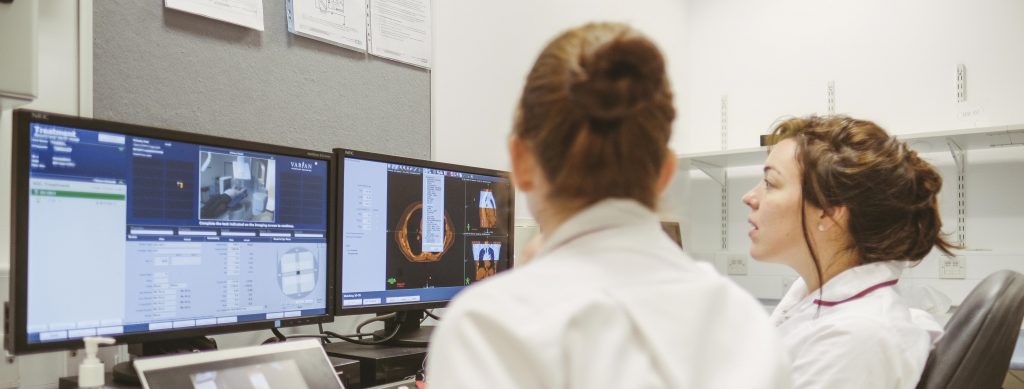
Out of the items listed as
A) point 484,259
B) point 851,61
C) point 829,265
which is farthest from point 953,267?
point 484,259

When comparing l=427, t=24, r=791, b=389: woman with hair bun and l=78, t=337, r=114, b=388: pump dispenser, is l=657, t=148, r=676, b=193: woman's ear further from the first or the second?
l=78, t=337, r=114, b=388: pump dispenser

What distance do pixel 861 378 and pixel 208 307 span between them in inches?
36.1

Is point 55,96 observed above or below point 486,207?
above

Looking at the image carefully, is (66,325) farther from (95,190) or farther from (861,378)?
(861,378)

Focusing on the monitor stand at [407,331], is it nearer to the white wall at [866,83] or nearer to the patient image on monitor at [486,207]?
the patient image on monitor at [486,207]

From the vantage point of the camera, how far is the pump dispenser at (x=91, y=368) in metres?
0.85

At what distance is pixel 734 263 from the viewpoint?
288cm

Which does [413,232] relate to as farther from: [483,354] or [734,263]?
[734,263]

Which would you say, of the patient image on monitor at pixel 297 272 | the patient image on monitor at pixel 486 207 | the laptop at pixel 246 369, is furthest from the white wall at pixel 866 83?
the laptop at pixel 246 369

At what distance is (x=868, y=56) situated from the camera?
262 centimetres

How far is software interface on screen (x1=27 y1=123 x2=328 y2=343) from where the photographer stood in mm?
870

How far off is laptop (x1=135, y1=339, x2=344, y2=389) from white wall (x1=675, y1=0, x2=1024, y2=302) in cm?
146

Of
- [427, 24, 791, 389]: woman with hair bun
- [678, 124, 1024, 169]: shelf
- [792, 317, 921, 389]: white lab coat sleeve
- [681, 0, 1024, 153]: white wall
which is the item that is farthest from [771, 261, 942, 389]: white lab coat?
[681, 0, 1024, 153]: white wall

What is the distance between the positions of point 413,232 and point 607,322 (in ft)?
3.02
